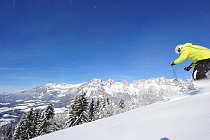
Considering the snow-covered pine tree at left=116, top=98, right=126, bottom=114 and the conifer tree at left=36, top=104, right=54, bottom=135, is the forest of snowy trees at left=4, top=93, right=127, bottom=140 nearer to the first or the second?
the conifer tree at left=36, top=104, right=54, bottom=135

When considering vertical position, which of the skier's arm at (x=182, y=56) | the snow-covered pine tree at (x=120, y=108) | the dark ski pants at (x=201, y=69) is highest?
the skier's arm at (x=182, y=56)

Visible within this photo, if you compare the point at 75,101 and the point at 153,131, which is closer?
the point at 153,131

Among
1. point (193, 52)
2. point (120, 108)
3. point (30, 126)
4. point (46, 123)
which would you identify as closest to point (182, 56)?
point (193, 52)

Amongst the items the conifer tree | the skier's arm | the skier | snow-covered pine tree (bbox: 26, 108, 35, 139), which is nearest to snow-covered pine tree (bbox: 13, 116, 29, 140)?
snow-covered pine tree (bbox: 26, 108, 35, 139)

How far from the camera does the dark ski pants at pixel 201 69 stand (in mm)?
6906

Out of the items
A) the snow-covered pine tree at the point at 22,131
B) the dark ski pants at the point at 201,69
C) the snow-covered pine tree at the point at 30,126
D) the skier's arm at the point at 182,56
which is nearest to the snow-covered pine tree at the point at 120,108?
the snow-covered pine tree at the point at 30,126

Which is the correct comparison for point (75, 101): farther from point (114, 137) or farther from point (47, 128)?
point (114, 137)

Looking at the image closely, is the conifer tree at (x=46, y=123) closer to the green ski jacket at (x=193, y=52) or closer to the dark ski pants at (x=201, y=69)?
the dark ski pants at (x=201, y=69)

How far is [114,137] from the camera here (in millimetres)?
4332

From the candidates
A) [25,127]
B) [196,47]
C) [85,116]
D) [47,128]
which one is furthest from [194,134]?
[25,127]

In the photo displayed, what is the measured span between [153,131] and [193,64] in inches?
194

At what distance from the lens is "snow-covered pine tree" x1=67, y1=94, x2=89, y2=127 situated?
94.7 ft

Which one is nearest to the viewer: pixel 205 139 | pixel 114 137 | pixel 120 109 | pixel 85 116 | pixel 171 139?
pixel 205 139

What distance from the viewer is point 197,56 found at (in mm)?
6898
